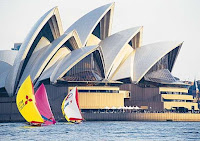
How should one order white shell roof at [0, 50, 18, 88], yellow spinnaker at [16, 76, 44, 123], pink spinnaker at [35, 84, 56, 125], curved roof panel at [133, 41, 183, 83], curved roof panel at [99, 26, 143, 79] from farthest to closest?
curved roof panel at [133, 41, 183, 83], curved roof panel at [99, 26, 143, 79], white shell roof at [0, 50, 18, 88], pink spinnaker at [35, 84, 56, 125], yellow spinnaker at [16, 76, 44, 123]

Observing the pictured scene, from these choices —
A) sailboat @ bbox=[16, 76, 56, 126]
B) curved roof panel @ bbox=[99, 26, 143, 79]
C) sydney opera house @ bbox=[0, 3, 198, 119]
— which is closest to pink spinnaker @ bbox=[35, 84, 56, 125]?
sailboat @ bbox=[16, 76, 56, 126]

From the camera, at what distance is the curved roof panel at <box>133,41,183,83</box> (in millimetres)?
116250

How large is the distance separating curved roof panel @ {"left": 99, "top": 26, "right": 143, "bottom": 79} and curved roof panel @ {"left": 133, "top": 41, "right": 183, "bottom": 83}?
115 inches

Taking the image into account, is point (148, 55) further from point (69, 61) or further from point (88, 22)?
point (69, 61)

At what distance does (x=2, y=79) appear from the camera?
4441 inches

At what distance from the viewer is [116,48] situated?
116 meters

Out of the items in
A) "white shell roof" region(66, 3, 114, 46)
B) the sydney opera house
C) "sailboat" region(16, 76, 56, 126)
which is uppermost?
"white shell roof" region(66, 3, 114, 46)

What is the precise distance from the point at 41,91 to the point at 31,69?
3071cm

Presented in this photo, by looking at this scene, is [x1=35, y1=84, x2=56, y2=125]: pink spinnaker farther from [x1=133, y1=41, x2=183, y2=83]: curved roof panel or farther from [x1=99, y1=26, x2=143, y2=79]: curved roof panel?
[x1=133, y1=41, x2=183, y2=83]: curved roof panel

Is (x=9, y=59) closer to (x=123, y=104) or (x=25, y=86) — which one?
(x=123, y=104)

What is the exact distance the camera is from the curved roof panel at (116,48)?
376 feet

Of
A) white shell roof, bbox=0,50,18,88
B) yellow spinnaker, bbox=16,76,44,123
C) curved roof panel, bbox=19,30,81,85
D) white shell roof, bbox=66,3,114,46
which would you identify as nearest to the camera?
yellow spinnaker, bbox=16,76,44,123

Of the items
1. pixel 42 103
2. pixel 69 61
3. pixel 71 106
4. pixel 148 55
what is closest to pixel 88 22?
pixel 69 61

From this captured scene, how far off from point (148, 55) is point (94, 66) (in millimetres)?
11434
